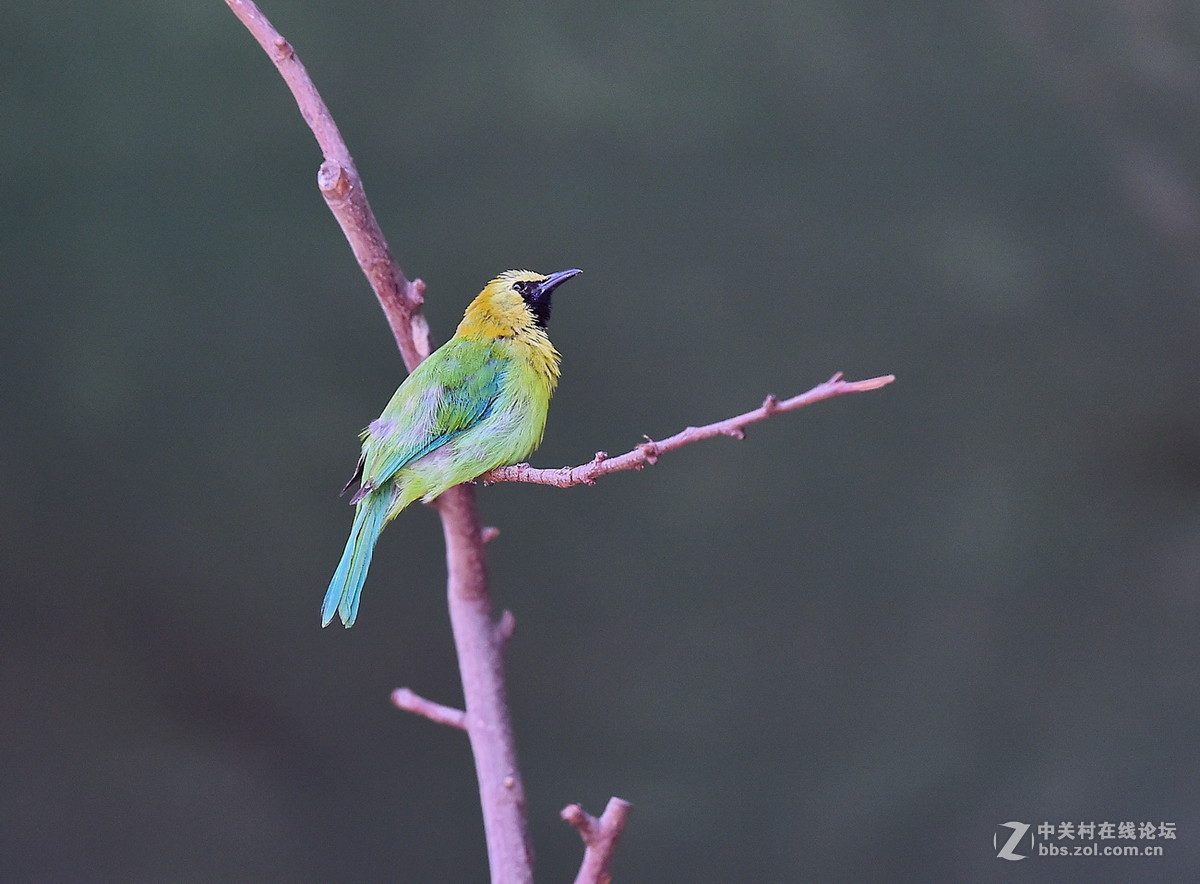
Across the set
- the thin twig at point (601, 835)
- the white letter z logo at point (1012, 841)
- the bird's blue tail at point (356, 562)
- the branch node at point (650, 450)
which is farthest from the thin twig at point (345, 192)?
the white letter z logo at point (1012, 841)

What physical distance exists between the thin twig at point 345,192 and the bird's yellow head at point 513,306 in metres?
0.11

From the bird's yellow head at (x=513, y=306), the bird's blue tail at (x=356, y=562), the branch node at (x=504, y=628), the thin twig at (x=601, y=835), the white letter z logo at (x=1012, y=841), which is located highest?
the bird's yellow head at (x=513, y=306)

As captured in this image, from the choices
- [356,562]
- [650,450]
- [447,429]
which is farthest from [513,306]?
[650,450]

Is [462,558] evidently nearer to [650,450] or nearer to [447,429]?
[447,429]

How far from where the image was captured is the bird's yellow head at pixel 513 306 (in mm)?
1819

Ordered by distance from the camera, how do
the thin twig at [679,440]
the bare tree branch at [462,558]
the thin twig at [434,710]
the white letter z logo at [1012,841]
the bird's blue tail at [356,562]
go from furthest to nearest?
the white letter z logo at [1012,841]
the thin twig at [434,710]
the bare tree branch at [462,558]
the bird's blue tail at [356,562]
the thin twig at [679,440]

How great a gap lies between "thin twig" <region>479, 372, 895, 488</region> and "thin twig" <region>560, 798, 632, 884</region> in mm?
535

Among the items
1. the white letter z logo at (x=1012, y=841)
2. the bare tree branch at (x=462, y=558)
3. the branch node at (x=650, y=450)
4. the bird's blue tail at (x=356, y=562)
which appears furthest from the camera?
the white letter z logo at (x=1012, y=841)

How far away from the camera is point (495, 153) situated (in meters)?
2.85

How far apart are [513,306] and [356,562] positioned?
1.51ft

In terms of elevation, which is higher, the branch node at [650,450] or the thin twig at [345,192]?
the thin twig at [345,192]

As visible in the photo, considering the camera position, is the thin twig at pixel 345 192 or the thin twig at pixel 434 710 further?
the thin twig at pixel 434 710

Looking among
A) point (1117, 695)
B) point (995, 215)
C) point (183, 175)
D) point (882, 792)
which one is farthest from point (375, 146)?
point (1117, 695)

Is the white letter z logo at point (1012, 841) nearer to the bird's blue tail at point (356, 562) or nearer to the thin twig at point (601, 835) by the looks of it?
the thin twig at point (601, 835)
